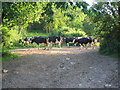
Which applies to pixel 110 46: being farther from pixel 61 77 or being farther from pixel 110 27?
pixel 61 77

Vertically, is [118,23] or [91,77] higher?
[118,23]

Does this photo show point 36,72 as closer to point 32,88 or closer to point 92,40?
point 32,88

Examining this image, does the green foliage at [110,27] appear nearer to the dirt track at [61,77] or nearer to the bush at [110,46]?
the bush at [110,46]

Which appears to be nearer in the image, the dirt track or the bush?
the dirt track

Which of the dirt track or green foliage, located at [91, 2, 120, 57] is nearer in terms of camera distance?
the dirt track

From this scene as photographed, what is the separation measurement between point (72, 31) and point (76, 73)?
22665 millimetres

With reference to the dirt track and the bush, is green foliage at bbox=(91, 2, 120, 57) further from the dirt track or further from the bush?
the dirt track

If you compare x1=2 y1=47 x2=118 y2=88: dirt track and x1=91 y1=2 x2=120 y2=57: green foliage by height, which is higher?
x1=91 y1=2 x2=120 y2=57: green foliage

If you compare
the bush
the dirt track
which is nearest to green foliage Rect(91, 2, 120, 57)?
the bush

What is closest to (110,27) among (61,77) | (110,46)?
(110,46)

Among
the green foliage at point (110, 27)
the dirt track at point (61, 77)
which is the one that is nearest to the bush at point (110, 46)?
the green foliage at point (110, 27)

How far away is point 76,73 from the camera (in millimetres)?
7230

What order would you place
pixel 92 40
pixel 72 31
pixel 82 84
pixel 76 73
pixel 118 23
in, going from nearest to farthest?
1. pixel 82 84
2. pixel 76 73
3. pixel 118 23
4. pixel 92 40
5. pixel 72 31

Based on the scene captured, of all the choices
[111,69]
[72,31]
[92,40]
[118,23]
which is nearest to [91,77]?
[111,69]
